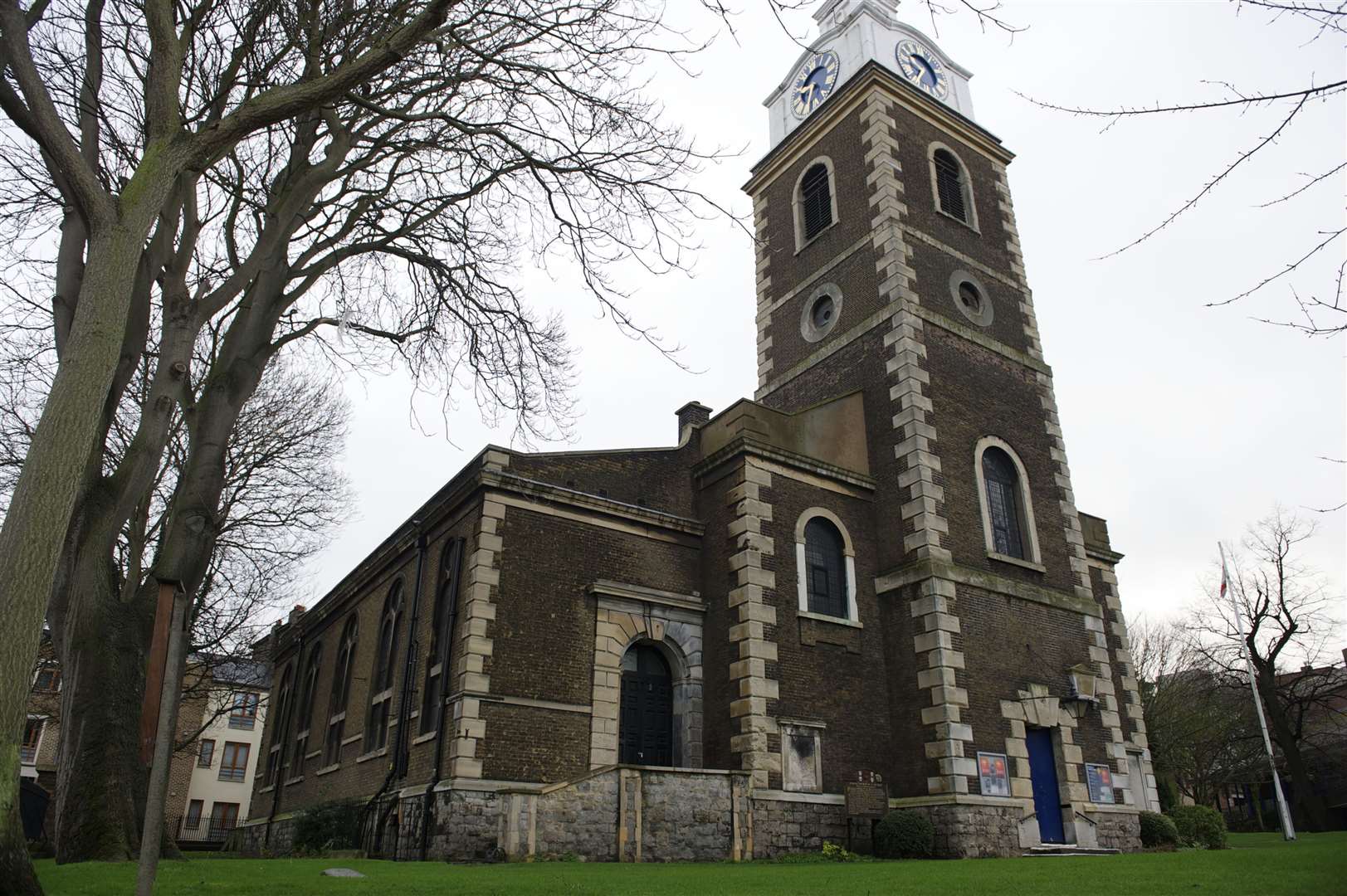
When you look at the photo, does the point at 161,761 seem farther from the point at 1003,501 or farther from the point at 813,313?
the point at 813,313

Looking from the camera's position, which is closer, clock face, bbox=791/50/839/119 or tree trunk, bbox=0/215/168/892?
tree trunk, bbox=0/215/168/892

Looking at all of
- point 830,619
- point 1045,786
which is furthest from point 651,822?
point 1045,786

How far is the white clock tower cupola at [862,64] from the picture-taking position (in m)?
24.6

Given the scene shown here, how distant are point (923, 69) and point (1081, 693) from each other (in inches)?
667

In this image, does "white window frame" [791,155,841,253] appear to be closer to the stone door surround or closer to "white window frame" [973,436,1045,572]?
"white window frame" [973,436,1045,572]

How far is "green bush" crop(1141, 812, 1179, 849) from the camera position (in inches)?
703

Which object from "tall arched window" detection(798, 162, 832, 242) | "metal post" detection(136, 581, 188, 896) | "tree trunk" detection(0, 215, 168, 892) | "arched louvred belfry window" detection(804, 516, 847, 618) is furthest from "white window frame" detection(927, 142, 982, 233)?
"metal post" detection(136, 581, 188, 896)

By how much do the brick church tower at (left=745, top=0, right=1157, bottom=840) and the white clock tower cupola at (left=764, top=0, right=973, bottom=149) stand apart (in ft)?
0.22

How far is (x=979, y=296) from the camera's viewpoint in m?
22.3

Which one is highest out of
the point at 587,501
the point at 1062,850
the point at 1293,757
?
the point at 587,501

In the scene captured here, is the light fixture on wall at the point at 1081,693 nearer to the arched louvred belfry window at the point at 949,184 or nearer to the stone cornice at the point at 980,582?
the stone cornice at the point at 980,582

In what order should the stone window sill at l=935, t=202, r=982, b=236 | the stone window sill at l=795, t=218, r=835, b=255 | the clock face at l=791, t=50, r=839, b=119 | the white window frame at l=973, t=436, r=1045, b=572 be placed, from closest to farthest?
the white window frame at l=973, t=436, r=1045, b=572 < the stone window sill at l=935, t=202, r=982, b=236 < the stone window sill at l=795, t=218, r=835, b=255 < the clock face at l=791, t=50, r=839, b=119

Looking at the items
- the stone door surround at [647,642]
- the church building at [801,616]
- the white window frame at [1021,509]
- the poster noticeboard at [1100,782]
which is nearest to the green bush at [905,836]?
the church building at [801,616]

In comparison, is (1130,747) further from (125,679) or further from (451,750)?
(125,679)
